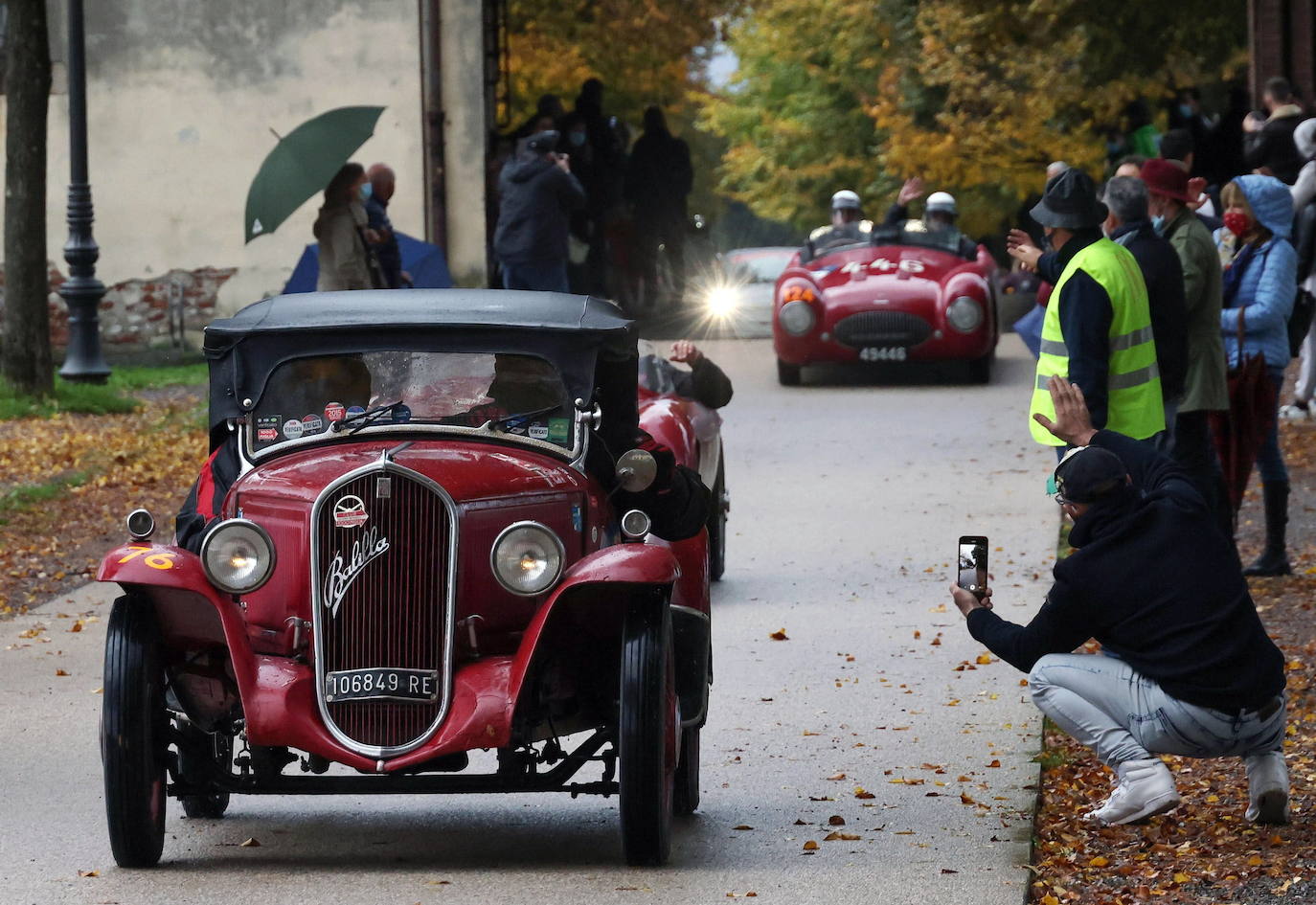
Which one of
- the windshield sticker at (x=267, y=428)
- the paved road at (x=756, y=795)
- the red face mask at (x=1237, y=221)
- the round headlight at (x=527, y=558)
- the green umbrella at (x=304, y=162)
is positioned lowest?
the paved road at (x=756, y=795)

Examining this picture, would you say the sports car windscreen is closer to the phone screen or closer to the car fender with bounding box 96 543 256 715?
the car fender with bounding box 96 543 256 715

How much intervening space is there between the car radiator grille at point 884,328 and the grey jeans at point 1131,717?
13.4 metres

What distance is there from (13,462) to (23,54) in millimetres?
5022

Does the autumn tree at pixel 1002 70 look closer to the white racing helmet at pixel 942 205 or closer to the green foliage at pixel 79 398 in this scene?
the white racing helmet at pixel 942 205

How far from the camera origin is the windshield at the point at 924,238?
20.6m

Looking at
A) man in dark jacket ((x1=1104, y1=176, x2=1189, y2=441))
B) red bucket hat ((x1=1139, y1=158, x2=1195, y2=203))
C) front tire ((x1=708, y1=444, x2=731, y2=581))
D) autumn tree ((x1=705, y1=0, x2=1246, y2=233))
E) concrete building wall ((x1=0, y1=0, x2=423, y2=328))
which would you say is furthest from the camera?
autumn tree ((x1=705, y1=0, x2=1246, y2=233))

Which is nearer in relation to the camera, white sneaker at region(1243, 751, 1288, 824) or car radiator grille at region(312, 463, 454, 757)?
car radiator grille at region(312, 463, 454, 757)

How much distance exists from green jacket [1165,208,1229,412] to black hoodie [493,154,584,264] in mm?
9788

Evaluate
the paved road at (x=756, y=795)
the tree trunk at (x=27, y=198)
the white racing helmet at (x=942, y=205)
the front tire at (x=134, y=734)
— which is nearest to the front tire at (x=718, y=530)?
the paved road at (x=756, y=795)

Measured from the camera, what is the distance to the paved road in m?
5.94

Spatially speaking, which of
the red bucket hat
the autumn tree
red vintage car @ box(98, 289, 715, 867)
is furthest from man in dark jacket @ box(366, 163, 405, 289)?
red vintage car @ box(98, 289, 715, 867)

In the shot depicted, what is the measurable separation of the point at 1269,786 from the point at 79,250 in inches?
587

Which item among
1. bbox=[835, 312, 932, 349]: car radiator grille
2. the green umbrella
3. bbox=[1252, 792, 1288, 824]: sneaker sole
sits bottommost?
bbox=[1252, 792, 1288, 824]: sneaker sole

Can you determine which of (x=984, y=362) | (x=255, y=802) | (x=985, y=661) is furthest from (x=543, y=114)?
(x=255, y=802)
